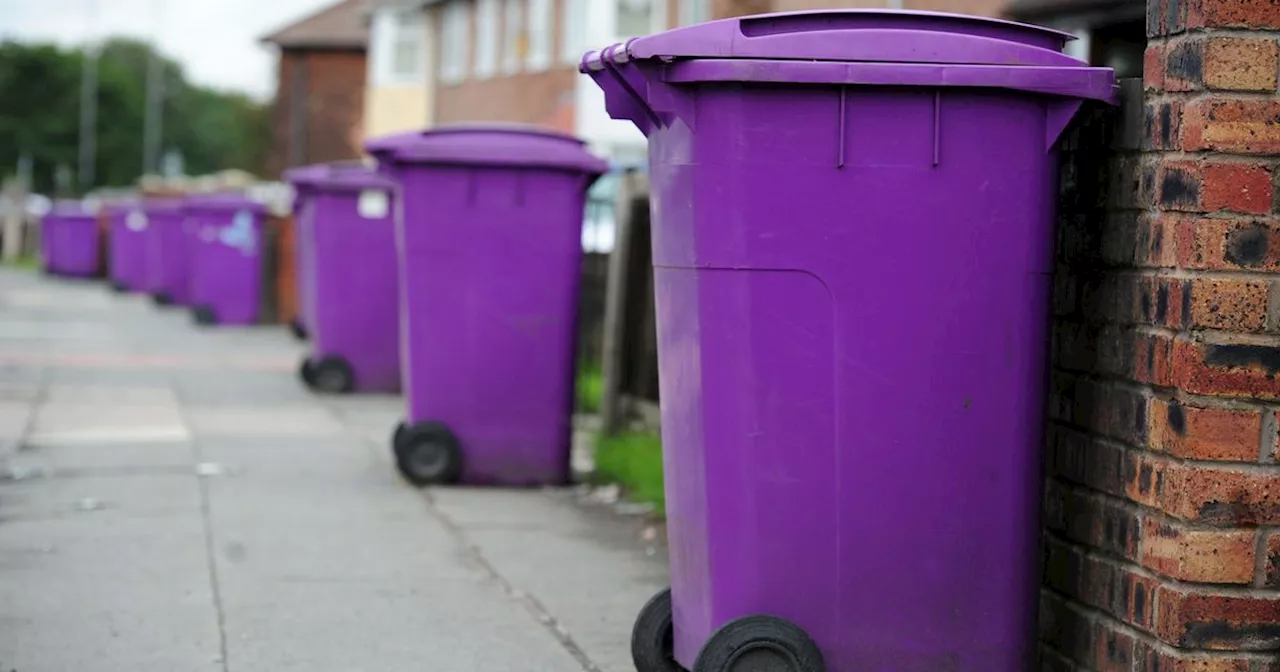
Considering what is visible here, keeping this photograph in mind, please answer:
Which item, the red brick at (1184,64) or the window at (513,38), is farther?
the window at (513,38)

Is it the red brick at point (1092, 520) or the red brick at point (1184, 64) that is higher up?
the red brick at point (1184, 64)

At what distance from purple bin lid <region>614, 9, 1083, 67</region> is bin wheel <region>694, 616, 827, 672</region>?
48.8 inches

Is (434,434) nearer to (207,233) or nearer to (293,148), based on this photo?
(207,233)

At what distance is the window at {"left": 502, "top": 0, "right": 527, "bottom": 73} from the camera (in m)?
36.0

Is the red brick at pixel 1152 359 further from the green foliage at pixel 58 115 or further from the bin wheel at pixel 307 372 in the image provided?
the green foliage at pixel 58 115

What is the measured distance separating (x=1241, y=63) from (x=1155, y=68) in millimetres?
240

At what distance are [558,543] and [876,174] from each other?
12.2 ft

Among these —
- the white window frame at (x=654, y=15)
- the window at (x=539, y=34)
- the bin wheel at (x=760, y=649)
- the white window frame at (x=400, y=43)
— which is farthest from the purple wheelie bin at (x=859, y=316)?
Answer: the white window frame at (x=400, y=43)

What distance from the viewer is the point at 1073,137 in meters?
5.02

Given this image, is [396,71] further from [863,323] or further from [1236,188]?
[1236,188]

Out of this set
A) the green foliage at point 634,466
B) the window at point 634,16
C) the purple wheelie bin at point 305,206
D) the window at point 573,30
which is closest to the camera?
the green foliage at point 634,466

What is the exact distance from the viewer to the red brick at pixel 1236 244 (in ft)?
14.3

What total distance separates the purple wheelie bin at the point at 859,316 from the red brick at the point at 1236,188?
1.27 feet

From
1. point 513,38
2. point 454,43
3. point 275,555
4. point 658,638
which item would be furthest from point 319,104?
point 658,638
